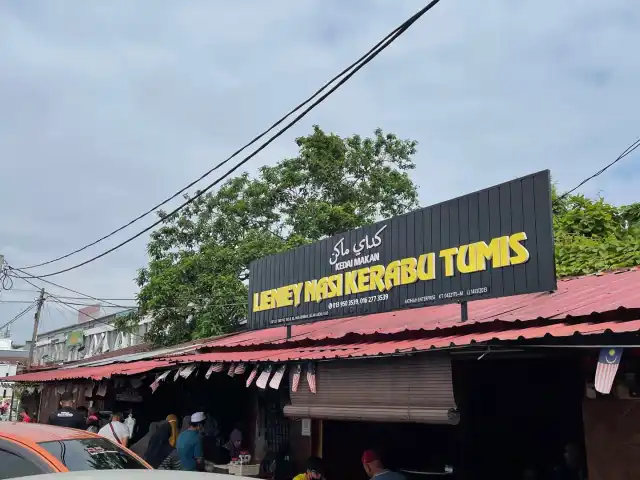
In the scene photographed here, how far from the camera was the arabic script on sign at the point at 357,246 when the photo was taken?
8.45 meters

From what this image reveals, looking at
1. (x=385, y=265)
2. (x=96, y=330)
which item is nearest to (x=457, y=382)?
(x=385, y=265)

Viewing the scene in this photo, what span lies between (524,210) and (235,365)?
4254 mm

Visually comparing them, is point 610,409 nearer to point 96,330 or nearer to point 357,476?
point 357,476

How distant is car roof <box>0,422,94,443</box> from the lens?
5.00m

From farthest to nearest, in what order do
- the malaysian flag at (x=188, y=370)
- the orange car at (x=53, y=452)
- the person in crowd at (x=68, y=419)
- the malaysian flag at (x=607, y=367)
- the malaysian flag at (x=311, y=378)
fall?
1. the person in crowd at (x=68, y=419)
2. the malaysian flag at (x=188, y=370)
3. the malaysian flag at (x=311, y=378)
4. the orange car at (x=53, y=452)
5. the malaysian flag at (x=607, y=367)

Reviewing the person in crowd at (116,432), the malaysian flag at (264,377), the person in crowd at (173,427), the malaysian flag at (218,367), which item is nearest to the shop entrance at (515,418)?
the malaysian flag at (264,377)

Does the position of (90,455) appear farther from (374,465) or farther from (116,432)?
(116,432)

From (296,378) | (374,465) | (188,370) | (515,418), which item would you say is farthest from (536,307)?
(188,370)

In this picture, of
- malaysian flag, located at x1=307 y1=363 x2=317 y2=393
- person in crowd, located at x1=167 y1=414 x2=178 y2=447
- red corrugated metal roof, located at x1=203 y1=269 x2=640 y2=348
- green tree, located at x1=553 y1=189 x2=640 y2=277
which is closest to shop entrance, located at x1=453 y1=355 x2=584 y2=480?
red corrugated metal roof, located at x1=203 y1=269 x2=640 y2=348

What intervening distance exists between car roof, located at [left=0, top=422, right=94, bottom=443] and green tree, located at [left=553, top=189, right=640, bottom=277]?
1126 cm

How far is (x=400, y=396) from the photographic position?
5785mm

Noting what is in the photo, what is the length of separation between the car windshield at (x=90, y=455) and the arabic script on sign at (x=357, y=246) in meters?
4.34

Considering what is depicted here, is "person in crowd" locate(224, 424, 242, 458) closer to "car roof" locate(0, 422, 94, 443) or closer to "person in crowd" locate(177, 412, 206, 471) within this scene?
"person in crowd" locate(177, 412, 206, 471)

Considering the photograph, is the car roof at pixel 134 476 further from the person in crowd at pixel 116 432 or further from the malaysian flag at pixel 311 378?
the person in crowd at pixel 116 432
